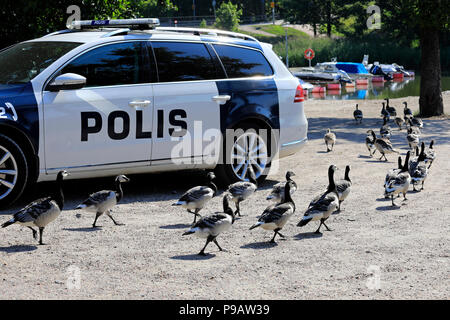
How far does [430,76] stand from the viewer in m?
22.7

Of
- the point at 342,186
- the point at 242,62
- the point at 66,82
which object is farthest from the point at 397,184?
the point at 66,82

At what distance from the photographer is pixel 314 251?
7.64 metres

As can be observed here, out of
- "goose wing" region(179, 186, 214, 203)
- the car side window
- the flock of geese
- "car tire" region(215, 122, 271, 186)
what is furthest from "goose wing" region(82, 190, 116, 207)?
"car tire" region(215, 122, 271, 186)

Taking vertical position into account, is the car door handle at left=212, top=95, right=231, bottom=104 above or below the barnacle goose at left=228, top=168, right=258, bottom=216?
above

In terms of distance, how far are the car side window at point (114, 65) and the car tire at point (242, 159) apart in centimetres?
163

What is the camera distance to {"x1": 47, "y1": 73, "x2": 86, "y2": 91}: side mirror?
30.3 feet

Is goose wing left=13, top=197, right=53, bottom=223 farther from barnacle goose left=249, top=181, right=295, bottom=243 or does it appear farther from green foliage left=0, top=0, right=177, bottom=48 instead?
green foliage left=0, top=0, right=177, bottom=48

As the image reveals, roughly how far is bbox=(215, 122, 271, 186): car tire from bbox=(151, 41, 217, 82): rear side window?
3.15 feet

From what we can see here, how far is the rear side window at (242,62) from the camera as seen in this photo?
10961 mm

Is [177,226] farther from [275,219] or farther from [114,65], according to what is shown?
[114,65]

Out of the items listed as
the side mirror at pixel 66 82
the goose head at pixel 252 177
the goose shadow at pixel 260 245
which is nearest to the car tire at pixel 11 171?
the side mirror at pixel 66 82

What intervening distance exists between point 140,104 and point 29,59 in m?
1.59

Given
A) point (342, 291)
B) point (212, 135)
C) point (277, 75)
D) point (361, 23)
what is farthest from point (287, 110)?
point (361, 23)

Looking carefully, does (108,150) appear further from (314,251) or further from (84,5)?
(84,5)
